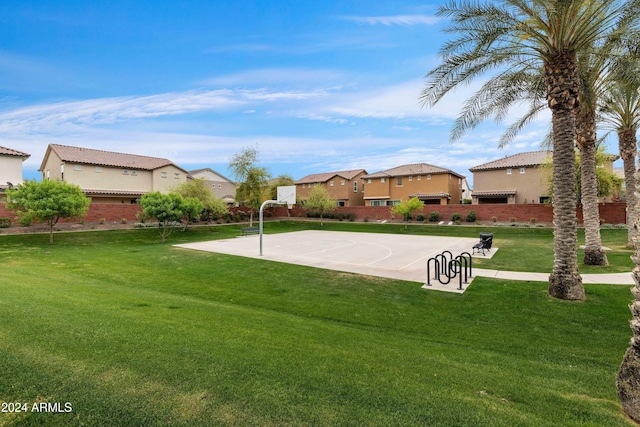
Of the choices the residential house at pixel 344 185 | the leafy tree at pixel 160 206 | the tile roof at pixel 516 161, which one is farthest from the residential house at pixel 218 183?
the tile roof at pixel 516 161

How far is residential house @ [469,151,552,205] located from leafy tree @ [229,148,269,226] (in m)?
27.8

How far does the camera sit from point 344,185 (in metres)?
55.0

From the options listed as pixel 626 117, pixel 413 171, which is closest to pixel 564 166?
pixel 626 117

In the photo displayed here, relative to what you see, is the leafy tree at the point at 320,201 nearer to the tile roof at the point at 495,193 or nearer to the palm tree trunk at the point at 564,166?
the tile roof at the point at 495,193

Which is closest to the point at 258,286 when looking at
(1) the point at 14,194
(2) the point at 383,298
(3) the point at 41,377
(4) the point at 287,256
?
(2) the point at 383,298

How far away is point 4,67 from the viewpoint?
19203 millimetres

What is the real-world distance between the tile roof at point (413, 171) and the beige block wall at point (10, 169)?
4154cm

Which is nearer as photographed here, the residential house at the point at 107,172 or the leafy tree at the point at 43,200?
the leafy tree at the point at 43,200

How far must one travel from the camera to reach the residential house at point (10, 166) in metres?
29.6

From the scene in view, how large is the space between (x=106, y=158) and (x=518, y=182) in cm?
5048

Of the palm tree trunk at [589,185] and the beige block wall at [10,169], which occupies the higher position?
the beige block wall at [10,169]

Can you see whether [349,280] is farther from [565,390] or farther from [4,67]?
[4,67]

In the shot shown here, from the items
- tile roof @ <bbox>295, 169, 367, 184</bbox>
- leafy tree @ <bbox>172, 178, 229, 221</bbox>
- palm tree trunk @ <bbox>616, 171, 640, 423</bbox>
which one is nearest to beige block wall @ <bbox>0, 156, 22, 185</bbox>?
leafy tree @ <bbox>172, 178, 229, 221</bbox>

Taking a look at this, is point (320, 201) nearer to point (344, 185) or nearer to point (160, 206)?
point (344, 185)
